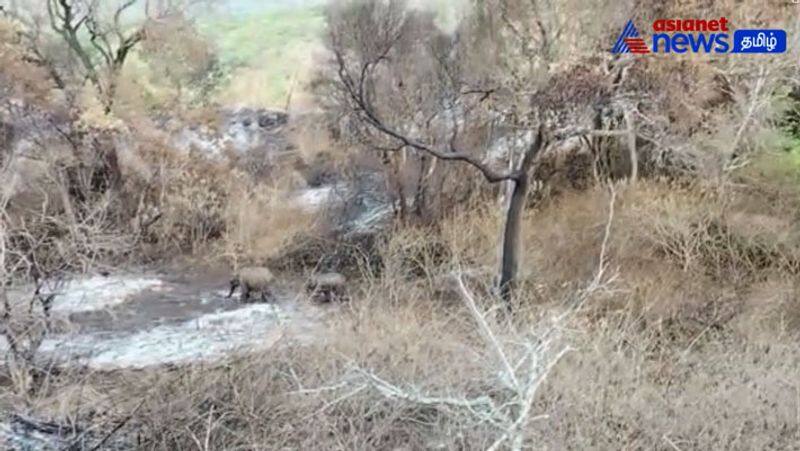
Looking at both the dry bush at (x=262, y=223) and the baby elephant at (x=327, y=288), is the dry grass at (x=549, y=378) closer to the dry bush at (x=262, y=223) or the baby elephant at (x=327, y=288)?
the baby elephant at (x=327, y=288)

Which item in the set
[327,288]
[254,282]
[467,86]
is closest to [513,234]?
[327,288]

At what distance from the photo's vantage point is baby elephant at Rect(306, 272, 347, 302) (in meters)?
8.51

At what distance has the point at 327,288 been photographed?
8594 millimetres

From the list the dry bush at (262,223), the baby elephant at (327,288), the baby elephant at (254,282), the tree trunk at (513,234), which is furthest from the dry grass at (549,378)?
the dry bush at (262,223)

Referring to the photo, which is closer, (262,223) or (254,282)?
(254,282)

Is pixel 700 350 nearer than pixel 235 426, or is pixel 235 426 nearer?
pixel 235 426

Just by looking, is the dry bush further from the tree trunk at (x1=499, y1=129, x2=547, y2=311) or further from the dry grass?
the tree trunk at (x1=499, y1=129, x2=547, y2=311)

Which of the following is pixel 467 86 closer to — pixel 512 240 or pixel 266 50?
pixel 512 240

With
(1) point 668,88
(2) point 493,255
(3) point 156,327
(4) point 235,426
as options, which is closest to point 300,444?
(4) point 235,426

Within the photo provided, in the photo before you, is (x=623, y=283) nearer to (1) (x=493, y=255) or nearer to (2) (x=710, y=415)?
(1) (x=493, y=255)

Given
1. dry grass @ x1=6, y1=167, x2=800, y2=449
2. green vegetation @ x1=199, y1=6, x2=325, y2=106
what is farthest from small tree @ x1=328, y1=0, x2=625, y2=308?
green vegetation @ x1=199, y1=6, x2=325, y2=106

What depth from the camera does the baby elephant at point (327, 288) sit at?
8.51 meters

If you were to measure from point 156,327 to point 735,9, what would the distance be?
654 cm

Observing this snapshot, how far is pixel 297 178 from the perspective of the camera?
11914 millimetres
